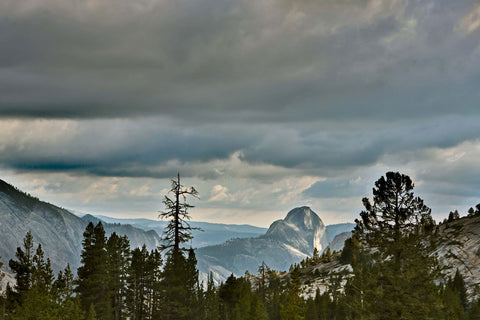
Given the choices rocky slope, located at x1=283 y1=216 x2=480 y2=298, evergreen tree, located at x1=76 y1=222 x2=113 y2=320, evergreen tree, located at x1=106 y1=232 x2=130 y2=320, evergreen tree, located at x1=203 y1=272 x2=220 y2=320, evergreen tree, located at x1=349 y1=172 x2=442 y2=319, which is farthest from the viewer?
rocky slope, located at x1=283 y1=216 x2=480 y2=298

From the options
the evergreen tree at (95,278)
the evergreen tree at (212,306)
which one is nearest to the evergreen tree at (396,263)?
the evergreen tree at (95,278)

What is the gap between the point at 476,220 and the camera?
172125mm

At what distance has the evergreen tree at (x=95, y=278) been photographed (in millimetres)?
58375

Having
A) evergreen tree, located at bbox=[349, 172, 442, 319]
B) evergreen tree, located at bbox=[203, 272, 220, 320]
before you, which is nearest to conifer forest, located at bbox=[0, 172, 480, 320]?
evergreen tree, located at bbox=[349, 172, 442, 319]

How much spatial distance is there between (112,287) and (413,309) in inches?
1739

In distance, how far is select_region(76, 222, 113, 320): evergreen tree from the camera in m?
58.4

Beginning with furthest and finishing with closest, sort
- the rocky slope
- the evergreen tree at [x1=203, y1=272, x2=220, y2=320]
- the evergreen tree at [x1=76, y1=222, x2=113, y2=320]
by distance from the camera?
the rocky slope < the evergreen tree at [x1=203, y1=272, x2=220, y2=320] < the evergreen tree at [x1=76, y1=222, x2=113, y2=320]

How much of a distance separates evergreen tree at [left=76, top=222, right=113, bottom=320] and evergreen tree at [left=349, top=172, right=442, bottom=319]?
3504 centimetres

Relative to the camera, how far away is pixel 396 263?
3394cm

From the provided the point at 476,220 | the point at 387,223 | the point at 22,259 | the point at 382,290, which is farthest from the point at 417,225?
the point at 476,220

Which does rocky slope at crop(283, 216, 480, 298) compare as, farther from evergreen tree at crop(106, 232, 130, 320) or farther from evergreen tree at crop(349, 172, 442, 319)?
evergreen tree at crop(349, 172, 442, 319)

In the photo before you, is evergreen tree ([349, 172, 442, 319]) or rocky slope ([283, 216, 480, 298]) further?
rocky slope ([283, 216, 480, 298])

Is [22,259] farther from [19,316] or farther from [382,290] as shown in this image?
[382,290]

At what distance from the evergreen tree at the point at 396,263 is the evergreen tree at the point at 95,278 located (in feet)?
115
